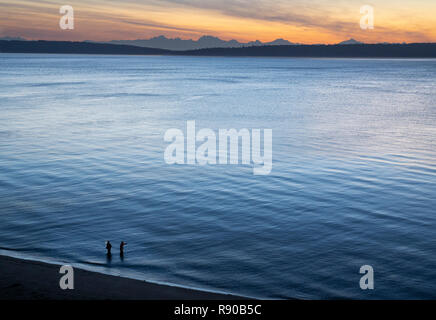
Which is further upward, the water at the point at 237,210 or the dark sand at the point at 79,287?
the water at the point at 237,210

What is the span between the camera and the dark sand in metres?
17.3

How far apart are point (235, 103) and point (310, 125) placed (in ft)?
103

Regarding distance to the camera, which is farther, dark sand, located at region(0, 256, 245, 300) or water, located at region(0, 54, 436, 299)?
water, located at region(0, 54, 436, 299)

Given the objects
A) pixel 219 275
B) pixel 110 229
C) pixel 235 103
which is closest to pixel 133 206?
pixel 110 229

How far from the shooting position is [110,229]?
27188mm

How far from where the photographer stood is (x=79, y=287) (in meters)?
18.2

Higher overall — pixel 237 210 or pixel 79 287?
pixel 237 210

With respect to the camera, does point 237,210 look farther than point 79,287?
Yes

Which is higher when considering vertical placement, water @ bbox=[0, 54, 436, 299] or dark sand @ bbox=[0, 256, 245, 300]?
water @ bbox=[0, 54, 436, 299]

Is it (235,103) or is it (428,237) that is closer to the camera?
(428,237)

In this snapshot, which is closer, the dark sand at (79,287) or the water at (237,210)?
the dark sand at (79,287)

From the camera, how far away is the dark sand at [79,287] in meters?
17.3

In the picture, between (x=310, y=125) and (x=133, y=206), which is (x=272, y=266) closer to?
(x=133, y=206)
